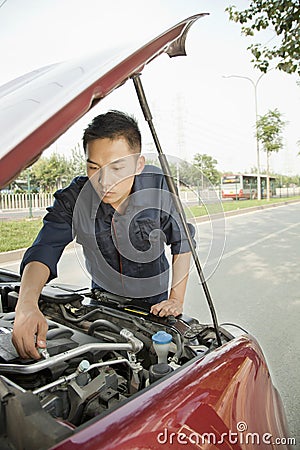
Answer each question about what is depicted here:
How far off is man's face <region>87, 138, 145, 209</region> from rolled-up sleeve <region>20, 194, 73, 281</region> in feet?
1.06

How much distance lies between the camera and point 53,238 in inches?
67.2

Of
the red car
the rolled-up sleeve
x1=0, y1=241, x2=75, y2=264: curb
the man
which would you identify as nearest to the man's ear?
the man

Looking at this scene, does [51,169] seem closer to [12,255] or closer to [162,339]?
[162,339]

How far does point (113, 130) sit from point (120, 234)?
0.49 metres

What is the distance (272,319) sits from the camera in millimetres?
3990

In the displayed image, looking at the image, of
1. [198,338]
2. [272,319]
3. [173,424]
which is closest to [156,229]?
[198,338]

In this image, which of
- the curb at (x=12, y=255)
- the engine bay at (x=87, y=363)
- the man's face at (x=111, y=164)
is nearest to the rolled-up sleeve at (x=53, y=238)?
the engine bay at (x=87, y=363)

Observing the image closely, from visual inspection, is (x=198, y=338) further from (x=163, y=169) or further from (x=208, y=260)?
(x=163, y=169)

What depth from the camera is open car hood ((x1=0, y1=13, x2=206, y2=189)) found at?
0.73 meters

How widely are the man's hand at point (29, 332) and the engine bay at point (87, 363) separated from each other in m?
0.03

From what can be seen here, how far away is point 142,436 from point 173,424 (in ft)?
0.31

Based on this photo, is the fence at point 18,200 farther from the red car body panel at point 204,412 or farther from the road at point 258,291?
the red car body panel at point 204,412

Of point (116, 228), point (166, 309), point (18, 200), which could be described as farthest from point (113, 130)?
point (18, 200)

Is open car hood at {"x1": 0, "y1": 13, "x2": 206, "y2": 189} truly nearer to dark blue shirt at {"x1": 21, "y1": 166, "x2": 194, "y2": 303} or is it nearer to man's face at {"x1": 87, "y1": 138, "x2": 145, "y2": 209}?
man's face at {"x1": 87, "y1": 138, "x2": 145, "y2": 209}
